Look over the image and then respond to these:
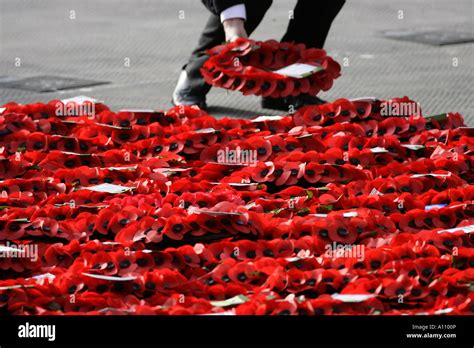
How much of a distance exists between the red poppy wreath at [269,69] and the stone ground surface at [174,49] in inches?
42.6

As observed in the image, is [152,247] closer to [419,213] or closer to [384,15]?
[419,213]

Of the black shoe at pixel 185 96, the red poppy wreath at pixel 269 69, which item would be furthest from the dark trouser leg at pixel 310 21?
the red poppy wreath at pixel 269 69

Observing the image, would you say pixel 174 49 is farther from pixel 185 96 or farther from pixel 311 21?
pixel 311 21

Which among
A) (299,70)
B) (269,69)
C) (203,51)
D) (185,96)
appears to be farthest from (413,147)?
(185,96)

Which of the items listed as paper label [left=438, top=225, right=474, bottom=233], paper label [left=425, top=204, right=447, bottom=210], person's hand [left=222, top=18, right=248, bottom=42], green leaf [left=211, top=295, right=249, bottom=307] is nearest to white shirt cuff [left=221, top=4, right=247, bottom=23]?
person's hand [left=222, top=18, right=248, bottom=42]

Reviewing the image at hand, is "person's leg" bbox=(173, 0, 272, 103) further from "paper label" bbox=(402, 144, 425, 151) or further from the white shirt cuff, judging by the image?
"paper label" bbox=(402, 144, 425, 151)

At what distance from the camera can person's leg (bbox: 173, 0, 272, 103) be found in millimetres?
5429

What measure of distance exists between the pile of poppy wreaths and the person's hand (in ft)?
1.77

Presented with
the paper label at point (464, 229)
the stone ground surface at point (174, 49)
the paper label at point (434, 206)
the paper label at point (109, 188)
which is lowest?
the paper label at point (464, 229)

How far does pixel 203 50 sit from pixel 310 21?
58 centimetres

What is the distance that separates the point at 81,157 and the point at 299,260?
1319 mm

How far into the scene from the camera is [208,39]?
18.3 ft

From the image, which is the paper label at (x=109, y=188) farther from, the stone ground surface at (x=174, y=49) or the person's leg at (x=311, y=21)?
the stone ground surface at (x=174, y=49)

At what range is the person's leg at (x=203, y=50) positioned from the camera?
5429 mm
